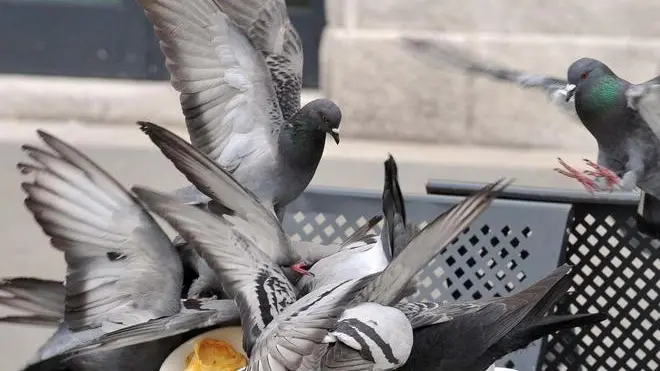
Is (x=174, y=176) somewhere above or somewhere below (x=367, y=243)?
below

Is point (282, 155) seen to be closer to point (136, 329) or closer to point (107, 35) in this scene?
point (136, 329)

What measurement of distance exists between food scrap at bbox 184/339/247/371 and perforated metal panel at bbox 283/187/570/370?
520 millimetres

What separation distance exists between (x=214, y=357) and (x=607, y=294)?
2.86 ft

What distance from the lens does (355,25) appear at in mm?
4426

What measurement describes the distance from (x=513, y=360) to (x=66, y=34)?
157 inches

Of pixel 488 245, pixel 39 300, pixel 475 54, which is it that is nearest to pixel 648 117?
pixel 488 245

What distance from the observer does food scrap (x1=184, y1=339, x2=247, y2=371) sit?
123cm

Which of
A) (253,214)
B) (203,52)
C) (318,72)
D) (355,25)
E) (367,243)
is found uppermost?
(203,52)

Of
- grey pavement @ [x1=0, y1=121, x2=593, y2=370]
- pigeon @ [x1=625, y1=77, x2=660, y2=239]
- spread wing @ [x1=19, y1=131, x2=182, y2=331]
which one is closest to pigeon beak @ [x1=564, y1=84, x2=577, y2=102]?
pigeon @ [x1=625, y1=77, x2=660, y2=239]

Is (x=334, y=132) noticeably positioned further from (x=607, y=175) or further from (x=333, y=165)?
(x=333, y=165)

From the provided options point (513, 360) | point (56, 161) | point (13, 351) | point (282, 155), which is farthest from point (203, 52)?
point (13, 351)

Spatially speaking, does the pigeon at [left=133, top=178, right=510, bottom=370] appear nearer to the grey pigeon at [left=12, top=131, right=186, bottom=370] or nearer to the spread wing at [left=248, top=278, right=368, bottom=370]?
the spread wing at [left=248, top=278, right=368, bottom=370]

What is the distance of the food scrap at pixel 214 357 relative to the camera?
1.23 m

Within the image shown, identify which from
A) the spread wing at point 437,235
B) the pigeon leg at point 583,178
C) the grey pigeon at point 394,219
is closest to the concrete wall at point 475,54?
the pigeon leg at point 583,178
